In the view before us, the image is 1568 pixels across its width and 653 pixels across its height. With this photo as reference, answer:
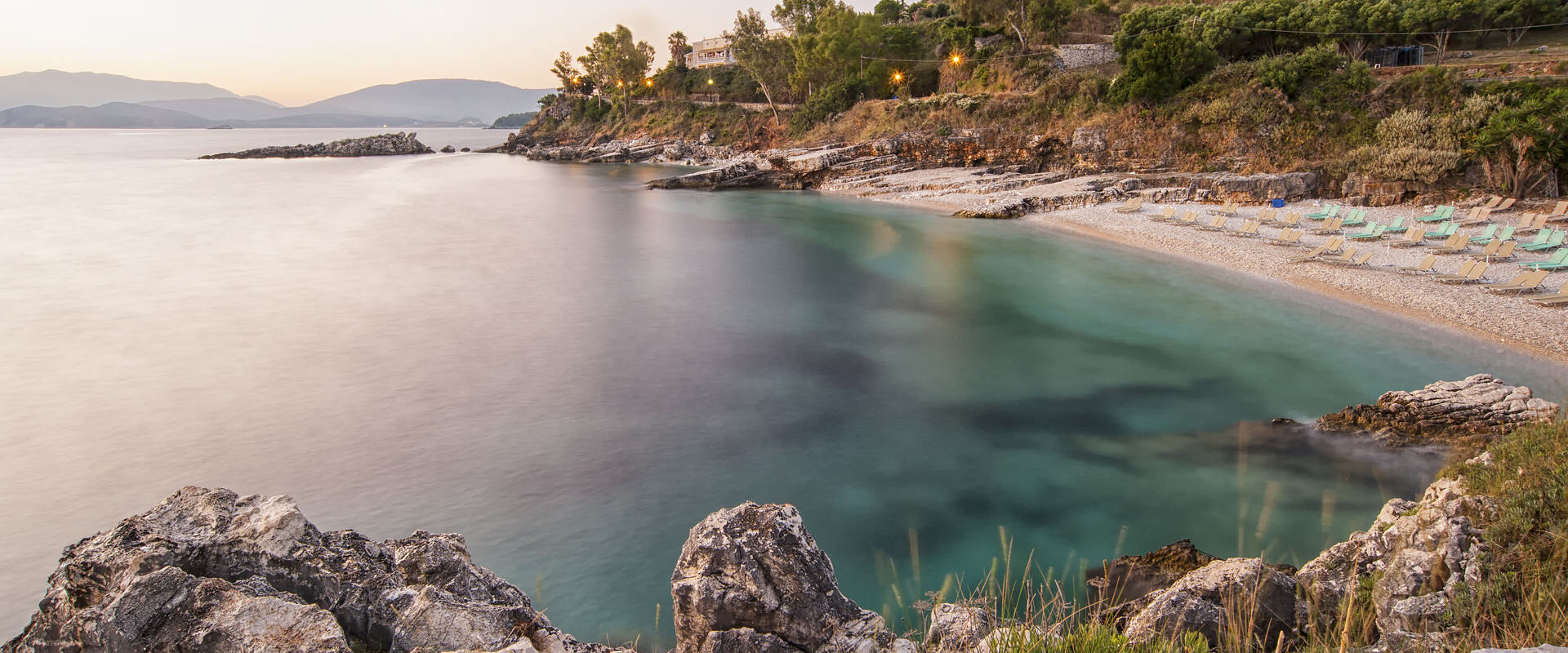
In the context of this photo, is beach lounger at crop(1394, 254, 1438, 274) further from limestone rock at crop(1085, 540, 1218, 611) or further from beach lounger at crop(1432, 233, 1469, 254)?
limestone rock at crop(1085, 540, 1218, 611)

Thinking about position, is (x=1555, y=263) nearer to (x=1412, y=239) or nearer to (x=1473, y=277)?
(x=1473, y=277)

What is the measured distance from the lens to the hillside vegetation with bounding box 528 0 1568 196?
2661 centimetres

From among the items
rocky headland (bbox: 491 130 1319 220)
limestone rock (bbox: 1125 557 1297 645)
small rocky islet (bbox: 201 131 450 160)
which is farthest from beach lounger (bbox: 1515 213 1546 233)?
small rocky islet (bbox: 201 131 450 160)

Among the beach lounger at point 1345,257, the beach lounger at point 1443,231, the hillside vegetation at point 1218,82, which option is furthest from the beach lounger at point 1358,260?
the hillside vegetation at point 1218,82

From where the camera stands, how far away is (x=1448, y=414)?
10.2 m

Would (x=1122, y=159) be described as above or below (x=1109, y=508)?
above

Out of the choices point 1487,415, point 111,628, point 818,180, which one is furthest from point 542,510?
point 818,180

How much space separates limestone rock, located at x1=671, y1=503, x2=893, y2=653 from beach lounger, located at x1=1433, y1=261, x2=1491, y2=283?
58.6 feet

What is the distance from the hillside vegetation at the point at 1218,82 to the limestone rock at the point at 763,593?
30.4 m

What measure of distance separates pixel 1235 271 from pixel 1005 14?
3407 cm

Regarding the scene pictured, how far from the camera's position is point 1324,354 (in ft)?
45.8

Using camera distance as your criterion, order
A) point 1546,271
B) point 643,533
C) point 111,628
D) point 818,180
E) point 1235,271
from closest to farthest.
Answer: point 111,628 < point 643,533 < point 1546,271 < point 1235,271 < point 818,180

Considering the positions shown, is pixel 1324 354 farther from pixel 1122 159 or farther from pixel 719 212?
pixel 719 212

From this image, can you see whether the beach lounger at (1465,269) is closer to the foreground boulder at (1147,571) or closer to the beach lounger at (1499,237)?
the beach lounger at (1499,237)
